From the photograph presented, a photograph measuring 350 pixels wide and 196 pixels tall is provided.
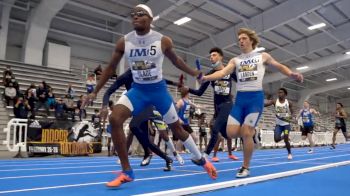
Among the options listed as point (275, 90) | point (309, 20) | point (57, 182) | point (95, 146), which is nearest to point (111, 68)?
point (57, 182)

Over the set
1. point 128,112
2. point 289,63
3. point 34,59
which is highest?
point 289,63

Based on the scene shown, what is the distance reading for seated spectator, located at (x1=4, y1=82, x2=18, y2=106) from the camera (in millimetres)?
13422

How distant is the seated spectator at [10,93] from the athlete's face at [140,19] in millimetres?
11364

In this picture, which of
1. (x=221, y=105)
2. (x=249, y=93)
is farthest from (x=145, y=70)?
(x=221, y=105)

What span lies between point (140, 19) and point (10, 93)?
1163 centimetres

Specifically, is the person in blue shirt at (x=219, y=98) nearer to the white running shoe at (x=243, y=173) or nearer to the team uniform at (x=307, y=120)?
the white running shoe at (x=243, y=173)

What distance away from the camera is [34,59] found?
18516 mm

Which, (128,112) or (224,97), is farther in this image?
(224,97)

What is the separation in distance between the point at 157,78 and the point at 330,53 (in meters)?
30.3

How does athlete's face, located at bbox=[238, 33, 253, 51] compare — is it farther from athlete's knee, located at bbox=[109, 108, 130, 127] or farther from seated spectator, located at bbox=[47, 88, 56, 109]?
seated spectator, located at bbox=[47, 88, 56, 109]

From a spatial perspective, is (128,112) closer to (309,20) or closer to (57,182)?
(57,182)

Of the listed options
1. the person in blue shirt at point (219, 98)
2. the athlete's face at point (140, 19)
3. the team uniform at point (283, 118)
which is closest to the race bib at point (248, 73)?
the person in blue shirt at point (219, 98)

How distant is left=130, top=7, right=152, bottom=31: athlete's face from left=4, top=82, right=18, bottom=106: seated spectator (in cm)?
1136

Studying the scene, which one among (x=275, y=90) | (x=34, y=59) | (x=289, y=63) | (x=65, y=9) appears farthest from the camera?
(x=275, y=90)
